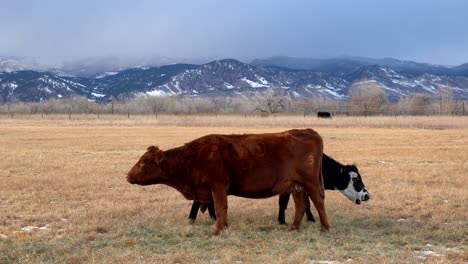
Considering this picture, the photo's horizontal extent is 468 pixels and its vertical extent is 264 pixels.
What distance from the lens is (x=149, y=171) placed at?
1016 centimetres

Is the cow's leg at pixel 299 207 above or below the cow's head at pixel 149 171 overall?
below

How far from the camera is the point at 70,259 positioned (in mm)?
7828

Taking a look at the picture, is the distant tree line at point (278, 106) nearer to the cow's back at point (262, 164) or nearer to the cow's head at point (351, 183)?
the cow's head at point (351, 183)

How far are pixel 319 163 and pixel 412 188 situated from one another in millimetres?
5700

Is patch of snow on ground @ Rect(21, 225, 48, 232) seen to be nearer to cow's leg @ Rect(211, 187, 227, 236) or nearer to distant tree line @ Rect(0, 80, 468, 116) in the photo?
cow's leg @ Rect(211, 187, 227, 236)

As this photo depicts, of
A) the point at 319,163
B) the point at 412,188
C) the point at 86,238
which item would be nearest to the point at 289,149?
the point at 319,163

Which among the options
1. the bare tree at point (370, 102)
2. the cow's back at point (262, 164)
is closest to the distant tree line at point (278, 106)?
the bare tree at point (370, 102)

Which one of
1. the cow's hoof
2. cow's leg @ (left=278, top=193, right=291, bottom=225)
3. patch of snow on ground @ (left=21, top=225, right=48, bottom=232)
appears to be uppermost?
cow's leg @ (left=278, top=193, right=291, bottom=225)

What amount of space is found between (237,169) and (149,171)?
1666 millimetres

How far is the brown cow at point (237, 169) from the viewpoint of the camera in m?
9.82

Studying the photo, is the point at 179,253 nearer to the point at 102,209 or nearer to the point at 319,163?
the point at 319,163

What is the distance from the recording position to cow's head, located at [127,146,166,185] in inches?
399

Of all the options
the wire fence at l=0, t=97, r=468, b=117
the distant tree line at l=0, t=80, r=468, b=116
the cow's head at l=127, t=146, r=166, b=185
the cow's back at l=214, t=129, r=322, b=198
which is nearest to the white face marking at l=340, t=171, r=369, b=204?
the cow's back at l=214, t=129, r=322, b=198

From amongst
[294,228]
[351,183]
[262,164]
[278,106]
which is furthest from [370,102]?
[262,164]
